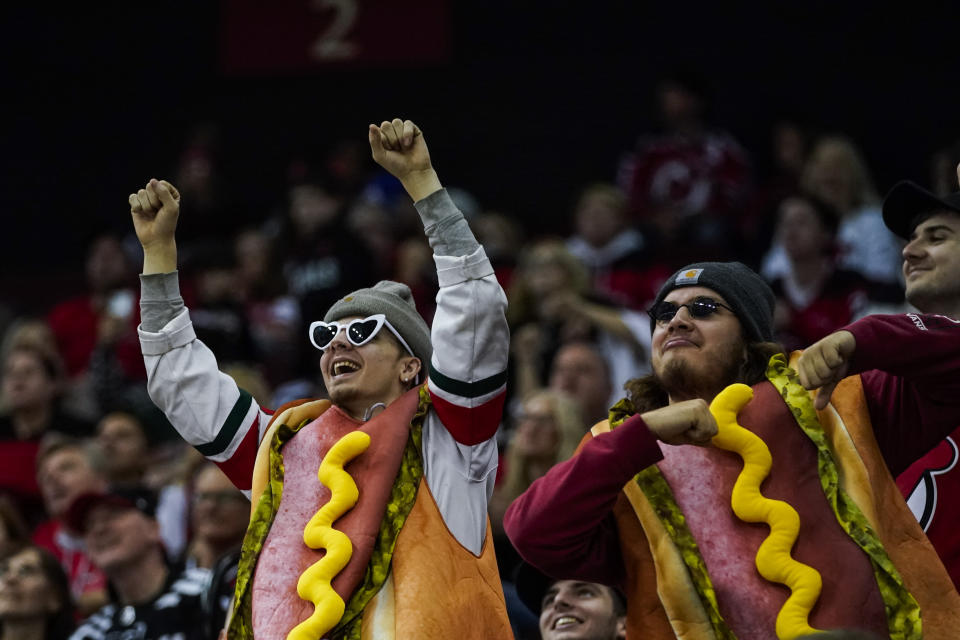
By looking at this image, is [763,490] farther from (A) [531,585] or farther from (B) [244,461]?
(B) [244,461]

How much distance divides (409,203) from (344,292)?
6.20ft

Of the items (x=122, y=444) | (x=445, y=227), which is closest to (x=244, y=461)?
(x=445, y=227)

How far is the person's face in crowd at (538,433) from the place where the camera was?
7.52 m

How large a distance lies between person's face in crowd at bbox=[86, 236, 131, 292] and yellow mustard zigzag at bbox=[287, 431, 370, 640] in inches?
262

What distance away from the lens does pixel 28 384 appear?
9.52 meters

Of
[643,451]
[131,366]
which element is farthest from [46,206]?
[643,451]

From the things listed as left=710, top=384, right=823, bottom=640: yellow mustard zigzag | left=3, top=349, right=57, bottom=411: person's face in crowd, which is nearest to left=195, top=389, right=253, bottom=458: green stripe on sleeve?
left=710, top=384, right=823, bottom=640: yellow mustard zigzag

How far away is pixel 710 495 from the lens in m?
4.68

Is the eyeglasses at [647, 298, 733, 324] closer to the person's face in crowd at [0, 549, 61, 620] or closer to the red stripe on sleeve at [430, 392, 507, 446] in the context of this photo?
the red stripe on sleeve at [430, 392, 507, 446]

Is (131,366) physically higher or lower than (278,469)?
lower

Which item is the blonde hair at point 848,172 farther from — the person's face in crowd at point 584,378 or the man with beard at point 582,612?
the man with beard at point 582,612

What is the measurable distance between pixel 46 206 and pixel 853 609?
37.2 ft

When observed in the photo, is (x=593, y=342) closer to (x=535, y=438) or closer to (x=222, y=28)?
(x=535, y=438)

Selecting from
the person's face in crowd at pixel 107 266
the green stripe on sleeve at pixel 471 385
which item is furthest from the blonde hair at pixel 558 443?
the person's face in crowd at pixel 107 266
